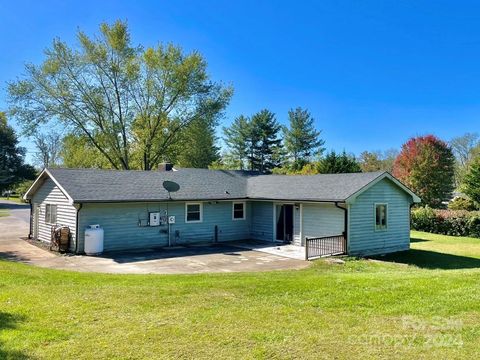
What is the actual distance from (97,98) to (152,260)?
2428cm

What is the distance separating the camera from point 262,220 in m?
20.8

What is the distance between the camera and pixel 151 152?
3744 cm

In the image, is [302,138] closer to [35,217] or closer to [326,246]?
[326,246]

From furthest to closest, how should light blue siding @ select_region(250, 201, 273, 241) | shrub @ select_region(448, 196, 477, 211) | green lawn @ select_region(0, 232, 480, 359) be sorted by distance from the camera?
shrub @ select_region(448, 196, 477, 211), light blue siding @ select_region(250, 201, 273, 241), green lawn @ select_region(0, 232, 480, 359)

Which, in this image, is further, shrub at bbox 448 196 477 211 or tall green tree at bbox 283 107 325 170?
tall green tree at bbox 283 107 325 170

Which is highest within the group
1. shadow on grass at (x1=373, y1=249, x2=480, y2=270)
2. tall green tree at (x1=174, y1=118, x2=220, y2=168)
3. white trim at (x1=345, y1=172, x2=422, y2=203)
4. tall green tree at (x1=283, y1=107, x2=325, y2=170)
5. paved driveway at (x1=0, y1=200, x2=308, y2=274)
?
tall green tree at (x1=283, y1=107, x2=325, y2=170)

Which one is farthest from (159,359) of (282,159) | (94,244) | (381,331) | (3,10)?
(282,159)

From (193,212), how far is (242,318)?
13.6 m

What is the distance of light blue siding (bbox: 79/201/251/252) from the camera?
1642 centimetres

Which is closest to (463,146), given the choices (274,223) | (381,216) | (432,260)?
(381,216)

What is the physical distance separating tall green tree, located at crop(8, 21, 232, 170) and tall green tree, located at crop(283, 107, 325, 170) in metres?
20.2

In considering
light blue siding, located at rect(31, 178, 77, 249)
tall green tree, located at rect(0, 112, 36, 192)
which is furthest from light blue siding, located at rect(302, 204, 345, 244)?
tall green tree, located at rect(0, 112, 36, 192)

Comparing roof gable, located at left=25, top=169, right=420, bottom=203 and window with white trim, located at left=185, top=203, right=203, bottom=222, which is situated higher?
roof gable, located at left=25, top=169, right=420, bottom=203

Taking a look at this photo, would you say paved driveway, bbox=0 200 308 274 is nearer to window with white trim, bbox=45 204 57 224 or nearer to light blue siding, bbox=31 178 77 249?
light blue siding, bbox=31 178 77 249
